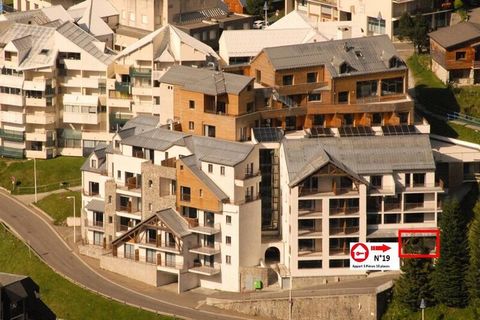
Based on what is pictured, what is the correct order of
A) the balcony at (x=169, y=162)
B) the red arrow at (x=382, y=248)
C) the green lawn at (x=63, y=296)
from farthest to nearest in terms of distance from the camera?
the balcony at (x=169, y=162)
the red arrow at (x=382, y=248)
the green lawn at (x=63, y=296)

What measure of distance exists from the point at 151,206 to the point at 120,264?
5.74 metres

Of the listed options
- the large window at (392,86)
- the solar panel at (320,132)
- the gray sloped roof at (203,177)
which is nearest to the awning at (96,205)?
the gray sloped roof at (203,177)

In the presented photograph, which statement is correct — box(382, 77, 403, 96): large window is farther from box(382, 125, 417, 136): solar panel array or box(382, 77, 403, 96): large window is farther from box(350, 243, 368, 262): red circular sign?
box(350, 243, 368, 262): red circular sign

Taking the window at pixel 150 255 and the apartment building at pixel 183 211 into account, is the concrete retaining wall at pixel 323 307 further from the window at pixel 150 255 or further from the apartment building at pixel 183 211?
the window at pixel 150 255

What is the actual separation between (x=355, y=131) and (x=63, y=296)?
28.9m

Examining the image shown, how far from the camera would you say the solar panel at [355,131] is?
621ft

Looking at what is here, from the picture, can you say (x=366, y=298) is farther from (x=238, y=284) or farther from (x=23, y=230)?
(x=23, y=230)

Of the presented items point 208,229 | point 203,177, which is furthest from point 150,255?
point 203,177

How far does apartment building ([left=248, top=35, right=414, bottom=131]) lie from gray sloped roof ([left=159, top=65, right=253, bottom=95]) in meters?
3.83

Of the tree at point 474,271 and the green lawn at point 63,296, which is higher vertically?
the tree at point 474,271

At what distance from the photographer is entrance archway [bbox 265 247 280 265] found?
188 m

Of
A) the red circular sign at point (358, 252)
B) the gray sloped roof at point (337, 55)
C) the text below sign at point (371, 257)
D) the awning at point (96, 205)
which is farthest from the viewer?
the awning at point (96, 205)

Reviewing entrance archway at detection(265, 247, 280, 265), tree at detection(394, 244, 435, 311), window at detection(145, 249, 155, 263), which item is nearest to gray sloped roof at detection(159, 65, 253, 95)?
entrance archway at detection(265, 247, 280, 265)

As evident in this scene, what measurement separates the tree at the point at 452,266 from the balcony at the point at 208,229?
19.1m
